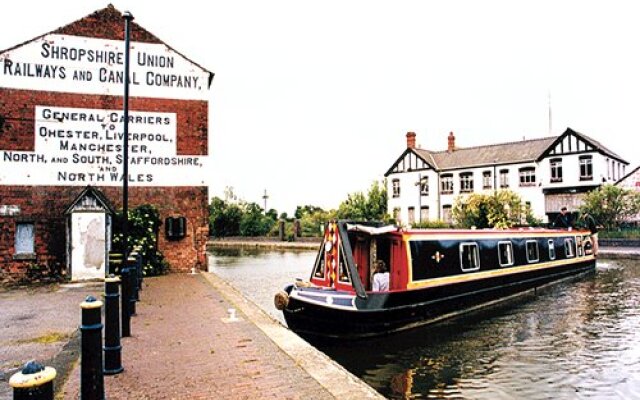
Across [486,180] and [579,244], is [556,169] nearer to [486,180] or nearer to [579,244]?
[486,180]

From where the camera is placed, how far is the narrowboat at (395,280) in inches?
358

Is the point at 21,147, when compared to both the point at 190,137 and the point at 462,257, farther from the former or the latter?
the point at 462,257

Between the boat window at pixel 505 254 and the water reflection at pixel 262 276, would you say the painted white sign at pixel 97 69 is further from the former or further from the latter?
the boat window at pixel 505 254

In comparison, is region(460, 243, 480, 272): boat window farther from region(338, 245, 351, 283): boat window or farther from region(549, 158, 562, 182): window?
region(549, 158, 562, 182): window

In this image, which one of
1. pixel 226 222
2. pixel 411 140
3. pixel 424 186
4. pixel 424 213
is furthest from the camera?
pixel 226 222

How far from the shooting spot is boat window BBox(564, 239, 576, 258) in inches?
755

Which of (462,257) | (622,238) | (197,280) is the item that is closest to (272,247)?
(622,238)

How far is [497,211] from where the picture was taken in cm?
3544

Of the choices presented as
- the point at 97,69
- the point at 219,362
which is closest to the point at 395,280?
the point at 219,362

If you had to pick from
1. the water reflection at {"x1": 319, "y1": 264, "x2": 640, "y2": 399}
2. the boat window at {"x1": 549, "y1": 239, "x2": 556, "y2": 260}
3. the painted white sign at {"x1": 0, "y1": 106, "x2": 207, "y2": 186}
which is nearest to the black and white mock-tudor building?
the boat window at {"x1": 549, "y1": 239, "x2": 556, "y2": 260}

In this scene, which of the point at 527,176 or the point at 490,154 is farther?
the point at 490,154

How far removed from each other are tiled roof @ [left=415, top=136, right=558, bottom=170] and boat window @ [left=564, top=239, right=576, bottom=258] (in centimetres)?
1982

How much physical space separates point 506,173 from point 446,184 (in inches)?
204

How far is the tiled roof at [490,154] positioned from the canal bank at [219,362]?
3478 centimetres
